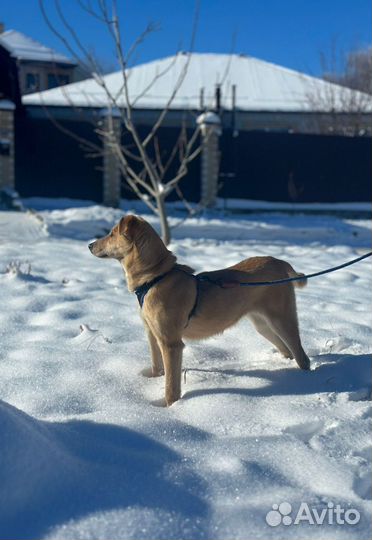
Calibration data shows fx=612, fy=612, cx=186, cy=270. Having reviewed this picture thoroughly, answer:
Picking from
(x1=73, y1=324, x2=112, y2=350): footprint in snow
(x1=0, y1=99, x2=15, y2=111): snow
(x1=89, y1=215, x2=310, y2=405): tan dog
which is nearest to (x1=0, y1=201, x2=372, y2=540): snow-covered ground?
(x1=73, y1=324, x2=112, y2=350): footprint in snow

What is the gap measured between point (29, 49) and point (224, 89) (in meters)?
11.7

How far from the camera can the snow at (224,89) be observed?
2375 cm

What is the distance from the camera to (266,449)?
9.13ft

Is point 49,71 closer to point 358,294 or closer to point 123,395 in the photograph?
point 358,294

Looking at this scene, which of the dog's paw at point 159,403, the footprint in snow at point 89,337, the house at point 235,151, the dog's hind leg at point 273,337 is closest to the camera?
the dog's paw at point 159,403

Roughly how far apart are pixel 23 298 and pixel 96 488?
11.9ft

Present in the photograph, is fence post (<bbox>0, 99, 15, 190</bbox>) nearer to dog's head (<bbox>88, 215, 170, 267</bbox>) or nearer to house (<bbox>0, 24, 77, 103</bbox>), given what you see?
house (<bbox>0, 24, 77, 103</bbox>)

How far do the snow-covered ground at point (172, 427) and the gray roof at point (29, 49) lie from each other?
25.8 m

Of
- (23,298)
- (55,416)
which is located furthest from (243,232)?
(55,416)

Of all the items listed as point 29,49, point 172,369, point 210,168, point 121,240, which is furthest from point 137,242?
point 29,49

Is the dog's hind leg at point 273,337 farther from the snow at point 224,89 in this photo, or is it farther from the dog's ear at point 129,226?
the snow at point 224,89

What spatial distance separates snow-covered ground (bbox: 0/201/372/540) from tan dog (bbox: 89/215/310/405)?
25cm

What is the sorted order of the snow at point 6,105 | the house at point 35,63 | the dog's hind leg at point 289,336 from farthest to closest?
the house at point 35,63 < the snow at point 6,105 < the dog's hind leg at point 289,336

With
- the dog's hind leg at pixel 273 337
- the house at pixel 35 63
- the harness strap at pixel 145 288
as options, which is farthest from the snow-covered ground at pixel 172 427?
the house at pixel 35 63
